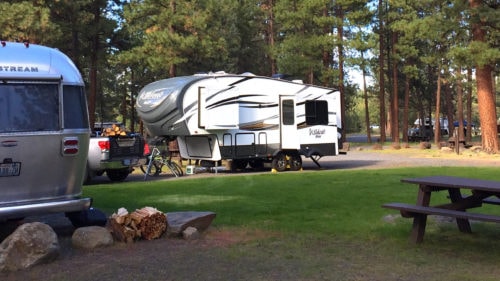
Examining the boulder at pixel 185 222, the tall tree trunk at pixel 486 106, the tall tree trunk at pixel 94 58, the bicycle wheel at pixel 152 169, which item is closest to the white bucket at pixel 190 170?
the bicycle wheel at pixel 152 169

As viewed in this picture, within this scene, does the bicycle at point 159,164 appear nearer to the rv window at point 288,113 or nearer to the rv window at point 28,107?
the rv window at point 288,113

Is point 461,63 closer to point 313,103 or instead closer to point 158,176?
point 313,103

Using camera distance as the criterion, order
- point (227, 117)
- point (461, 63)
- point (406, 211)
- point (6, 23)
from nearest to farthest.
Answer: point (406, 211) → point (227, 117) → point (6, 23) → point (461, 63)

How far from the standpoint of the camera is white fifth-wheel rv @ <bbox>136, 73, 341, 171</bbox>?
53.9 feet

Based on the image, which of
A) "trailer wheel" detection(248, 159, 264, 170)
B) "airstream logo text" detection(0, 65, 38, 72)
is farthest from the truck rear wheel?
"airstream logo text" detection(0, 65, 38, 72)

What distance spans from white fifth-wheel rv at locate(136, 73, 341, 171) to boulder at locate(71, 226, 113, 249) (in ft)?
32.4

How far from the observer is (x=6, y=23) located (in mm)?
22344

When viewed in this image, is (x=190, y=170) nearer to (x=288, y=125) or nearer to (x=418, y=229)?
(x=288, y=125)

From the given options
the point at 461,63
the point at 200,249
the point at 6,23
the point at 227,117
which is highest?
the point at 6,23

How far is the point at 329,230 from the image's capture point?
729 cm

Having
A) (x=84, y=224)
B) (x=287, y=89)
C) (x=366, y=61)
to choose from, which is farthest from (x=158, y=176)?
(x=366, y=61)

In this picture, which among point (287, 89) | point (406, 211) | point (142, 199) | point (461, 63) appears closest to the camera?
point (406, 211)

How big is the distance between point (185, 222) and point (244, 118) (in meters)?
10.3

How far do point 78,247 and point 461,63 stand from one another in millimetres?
21819
